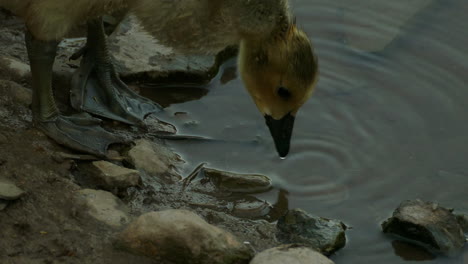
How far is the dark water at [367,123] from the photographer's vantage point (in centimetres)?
571

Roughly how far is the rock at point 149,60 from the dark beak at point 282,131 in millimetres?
1224

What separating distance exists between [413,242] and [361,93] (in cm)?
195

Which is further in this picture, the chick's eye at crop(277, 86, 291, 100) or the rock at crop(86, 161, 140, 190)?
the chick's eye at crop(277, 86, 291, 100)

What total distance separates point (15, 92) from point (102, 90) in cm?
76

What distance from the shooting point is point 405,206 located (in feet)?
17.2

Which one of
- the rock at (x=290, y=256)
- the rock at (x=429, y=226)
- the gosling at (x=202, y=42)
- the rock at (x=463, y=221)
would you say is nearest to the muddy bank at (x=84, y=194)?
the gosling at (x=202, y=42)

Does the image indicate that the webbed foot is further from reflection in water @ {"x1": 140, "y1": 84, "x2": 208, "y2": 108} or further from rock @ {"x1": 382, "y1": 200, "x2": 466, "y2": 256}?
rock @ {"x1": 382, "y1": 200, "x2": 466, "y2": 256}

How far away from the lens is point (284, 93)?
5.66 m

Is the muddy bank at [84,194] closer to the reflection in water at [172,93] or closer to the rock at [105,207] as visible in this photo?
the rock at [105,207]

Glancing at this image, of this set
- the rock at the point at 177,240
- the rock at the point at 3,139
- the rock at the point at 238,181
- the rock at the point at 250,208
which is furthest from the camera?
the rock at the point at 238,181

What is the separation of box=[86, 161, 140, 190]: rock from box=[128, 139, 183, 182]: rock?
0.22 m

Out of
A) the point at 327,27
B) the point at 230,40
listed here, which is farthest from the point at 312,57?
the point at 327,27

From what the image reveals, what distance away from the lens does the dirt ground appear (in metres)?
4.44

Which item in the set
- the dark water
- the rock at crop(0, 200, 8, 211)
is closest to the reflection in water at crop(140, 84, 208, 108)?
the dark water
